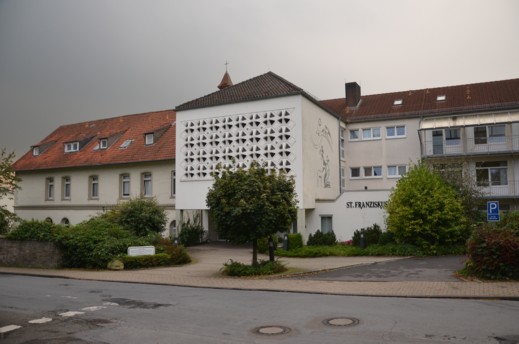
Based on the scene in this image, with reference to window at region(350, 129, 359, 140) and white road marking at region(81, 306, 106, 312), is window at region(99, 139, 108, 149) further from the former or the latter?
white road marking at region(81, 306, 106, 312)

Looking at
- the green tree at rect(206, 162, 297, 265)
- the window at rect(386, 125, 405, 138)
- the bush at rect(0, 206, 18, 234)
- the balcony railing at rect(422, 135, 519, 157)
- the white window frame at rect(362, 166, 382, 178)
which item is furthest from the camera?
the white window frame at rect(362, 166, 382, 178)

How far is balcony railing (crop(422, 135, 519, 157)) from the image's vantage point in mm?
31641

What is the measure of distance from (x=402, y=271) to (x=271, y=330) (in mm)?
10148

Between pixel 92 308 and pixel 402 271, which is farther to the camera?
pixel 402 271

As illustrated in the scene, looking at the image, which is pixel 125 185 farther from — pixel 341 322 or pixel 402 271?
pixel 341 322

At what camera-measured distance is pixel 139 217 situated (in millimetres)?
26109

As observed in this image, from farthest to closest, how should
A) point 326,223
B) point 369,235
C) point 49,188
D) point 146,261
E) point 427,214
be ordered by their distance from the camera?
point 49,188 → point 326,223 → point 369,235 → point 427,214 → point 146,261

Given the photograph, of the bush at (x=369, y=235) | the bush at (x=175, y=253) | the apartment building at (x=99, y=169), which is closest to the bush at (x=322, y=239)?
the bush at (x=369, y=235)

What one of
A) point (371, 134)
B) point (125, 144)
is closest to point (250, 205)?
point (371, 134)

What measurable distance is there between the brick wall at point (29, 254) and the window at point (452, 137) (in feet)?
82.9

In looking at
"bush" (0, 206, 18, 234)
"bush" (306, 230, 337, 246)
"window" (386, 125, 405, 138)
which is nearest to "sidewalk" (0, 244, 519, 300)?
"bush" (306, 230, 337, 246)

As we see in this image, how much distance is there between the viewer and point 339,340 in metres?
8.19

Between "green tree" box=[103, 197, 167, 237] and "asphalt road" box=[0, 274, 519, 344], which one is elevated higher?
"green tree" box=[103, 197, 167, 237]

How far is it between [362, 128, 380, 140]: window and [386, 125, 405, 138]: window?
72 cm
